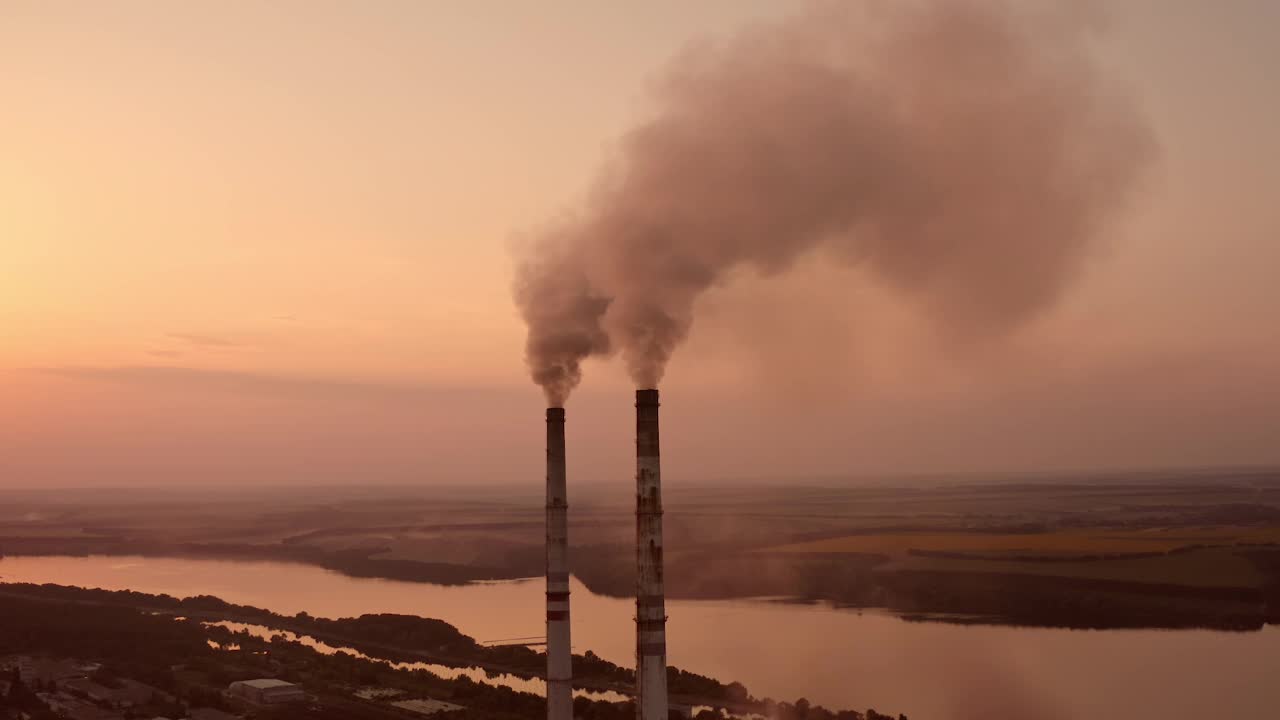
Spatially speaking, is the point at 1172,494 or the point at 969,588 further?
the point at 1172,494

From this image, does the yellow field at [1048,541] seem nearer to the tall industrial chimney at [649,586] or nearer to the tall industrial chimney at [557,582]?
the tall industrial chimney at [557,582]

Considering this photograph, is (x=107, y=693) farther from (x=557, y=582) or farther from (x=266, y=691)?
(x=557, y=582)

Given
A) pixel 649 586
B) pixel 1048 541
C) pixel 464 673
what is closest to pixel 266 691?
pixel 464 673

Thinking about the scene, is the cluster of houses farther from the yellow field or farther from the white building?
the yellow field

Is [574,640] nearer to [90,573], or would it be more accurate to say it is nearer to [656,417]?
[656,417]

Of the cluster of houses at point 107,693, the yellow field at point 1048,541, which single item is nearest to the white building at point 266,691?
the cluster of houses at point 107,693

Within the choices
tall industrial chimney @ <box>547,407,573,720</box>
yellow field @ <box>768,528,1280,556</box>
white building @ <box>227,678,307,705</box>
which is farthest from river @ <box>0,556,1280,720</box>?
yellow field @ <box>768,528,1280,556</box>

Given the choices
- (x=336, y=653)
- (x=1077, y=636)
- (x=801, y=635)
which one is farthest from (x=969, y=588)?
(x=336, y=653)
